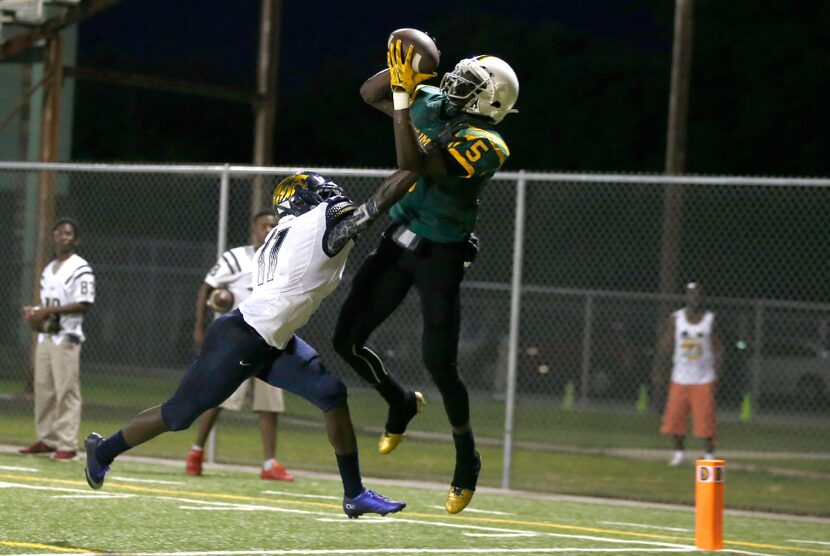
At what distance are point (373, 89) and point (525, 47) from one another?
4377 centimetres

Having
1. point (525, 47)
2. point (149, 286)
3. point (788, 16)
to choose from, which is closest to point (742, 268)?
point (149, 286)

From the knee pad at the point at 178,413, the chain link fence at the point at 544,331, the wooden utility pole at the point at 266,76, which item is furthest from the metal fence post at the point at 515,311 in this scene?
the wooden utility pole at the point at 266,76

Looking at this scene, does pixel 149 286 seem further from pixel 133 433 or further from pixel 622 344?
pixel 133 433

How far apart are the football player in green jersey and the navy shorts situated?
0.23 m

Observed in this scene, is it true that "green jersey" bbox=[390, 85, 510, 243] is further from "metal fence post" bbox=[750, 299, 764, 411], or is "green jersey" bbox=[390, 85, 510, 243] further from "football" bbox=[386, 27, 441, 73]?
"metal fence post" bbox=[750, 299, 764, 411]

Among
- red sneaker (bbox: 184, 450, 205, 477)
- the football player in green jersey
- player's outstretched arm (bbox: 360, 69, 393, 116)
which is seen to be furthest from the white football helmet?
red sneaker (bbox: 184, 450, 205, 477)

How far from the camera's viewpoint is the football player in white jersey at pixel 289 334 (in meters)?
8.28

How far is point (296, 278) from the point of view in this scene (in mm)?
8297

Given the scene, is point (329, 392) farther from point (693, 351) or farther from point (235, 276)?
point (693, 351)

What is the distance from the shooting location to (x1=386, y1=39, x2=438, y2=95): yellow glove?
25.0 feet

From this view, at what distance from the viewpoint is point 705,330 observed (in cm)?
1516

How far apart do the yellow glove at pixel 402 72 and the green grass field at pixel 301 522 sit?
8.57 feet

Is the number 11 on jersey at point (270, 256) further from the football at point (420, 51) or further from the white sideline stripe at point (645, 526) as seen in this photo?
the white sideline stripe at point (645, 526)

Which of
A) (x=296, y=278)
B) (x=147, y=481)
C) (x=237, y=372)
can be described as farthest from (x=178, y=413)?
(x=147, y=481)
